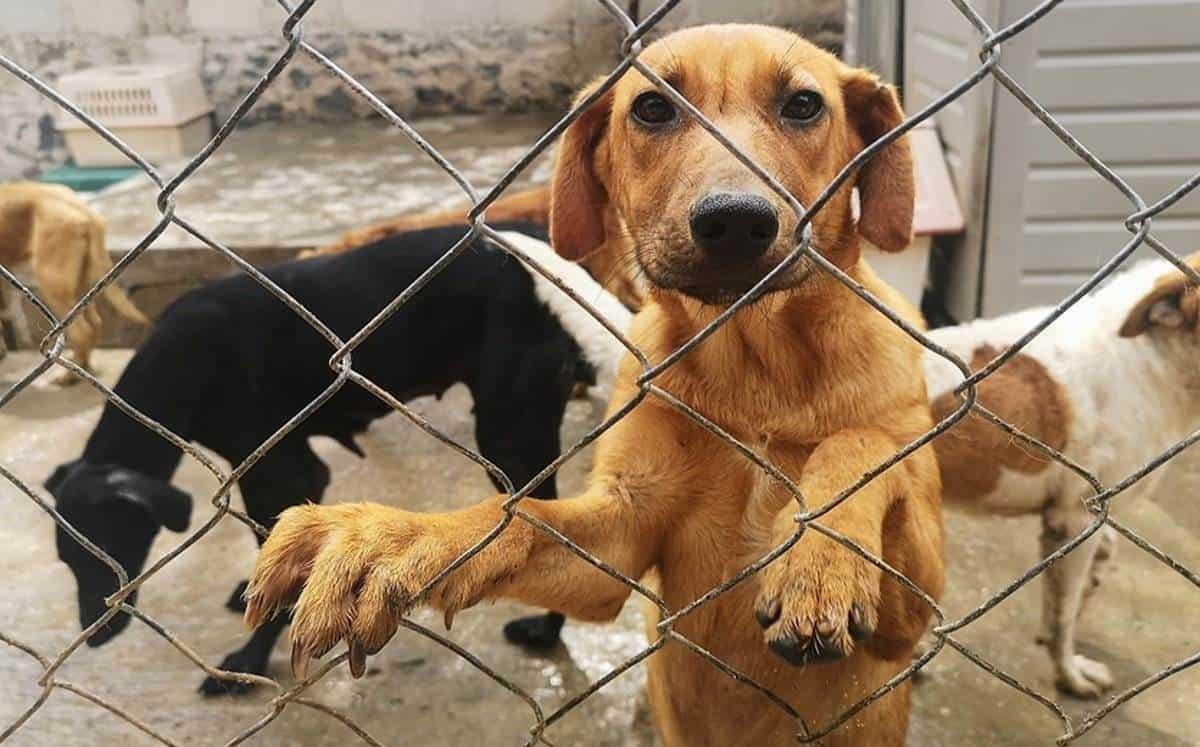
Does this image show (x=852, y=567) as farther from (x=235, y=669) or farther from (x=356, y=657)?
(x=235, y=669)

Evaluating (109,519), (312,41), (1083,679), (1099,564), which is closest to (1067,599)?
(1083,679)

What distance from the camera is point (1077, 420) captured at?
2.66 meters

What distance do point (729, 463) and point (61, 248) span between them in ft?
14.9

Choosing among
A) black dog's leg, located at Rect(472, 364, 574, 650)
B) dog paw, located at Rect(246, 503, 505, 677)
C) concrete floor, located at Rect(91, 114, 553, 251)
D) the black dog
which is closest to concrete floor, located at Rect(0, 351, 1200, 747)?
the black dog

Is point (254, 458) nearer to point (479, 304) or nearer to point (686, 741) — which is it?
point (686, 741)

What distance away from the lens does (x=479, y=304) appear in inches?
122

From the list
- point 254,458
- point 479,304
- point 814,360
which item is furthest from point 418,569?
point 479,304

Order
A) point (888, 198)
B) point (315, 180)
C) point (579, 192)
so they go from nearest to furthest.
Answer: point (888, 198) → point (579, 192) → point (315, 180)

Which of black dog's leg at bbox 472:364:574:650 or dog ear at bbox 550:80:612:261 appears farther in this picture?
black dog's leg at bbox 472:364:574:650

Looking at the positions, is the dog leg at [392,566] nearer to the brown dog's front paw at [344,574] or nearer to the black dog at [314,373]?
the brown dog's front paw at [344,574]

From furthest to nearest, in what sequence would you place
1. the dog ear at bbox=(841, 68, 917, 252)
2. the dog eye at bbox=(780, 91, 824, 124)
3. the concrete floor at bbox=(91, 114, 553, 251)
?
the concrete floor at bbox=(91, 114, 553, 251) < the dog ear at bbox=(841, 68, 917, 252) < the dog eye at bbox=(780, 91, 824, 124)

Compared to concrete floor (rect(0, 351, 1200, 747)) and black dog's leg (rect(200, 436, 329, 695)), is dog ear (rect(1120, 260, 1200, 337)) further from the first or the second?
black dog's leg (rect(200, 436, 329, 695))

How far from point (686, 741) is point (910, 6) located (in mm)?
4396

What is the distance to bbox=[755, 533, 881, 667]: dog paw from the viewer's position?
4.21 ft
